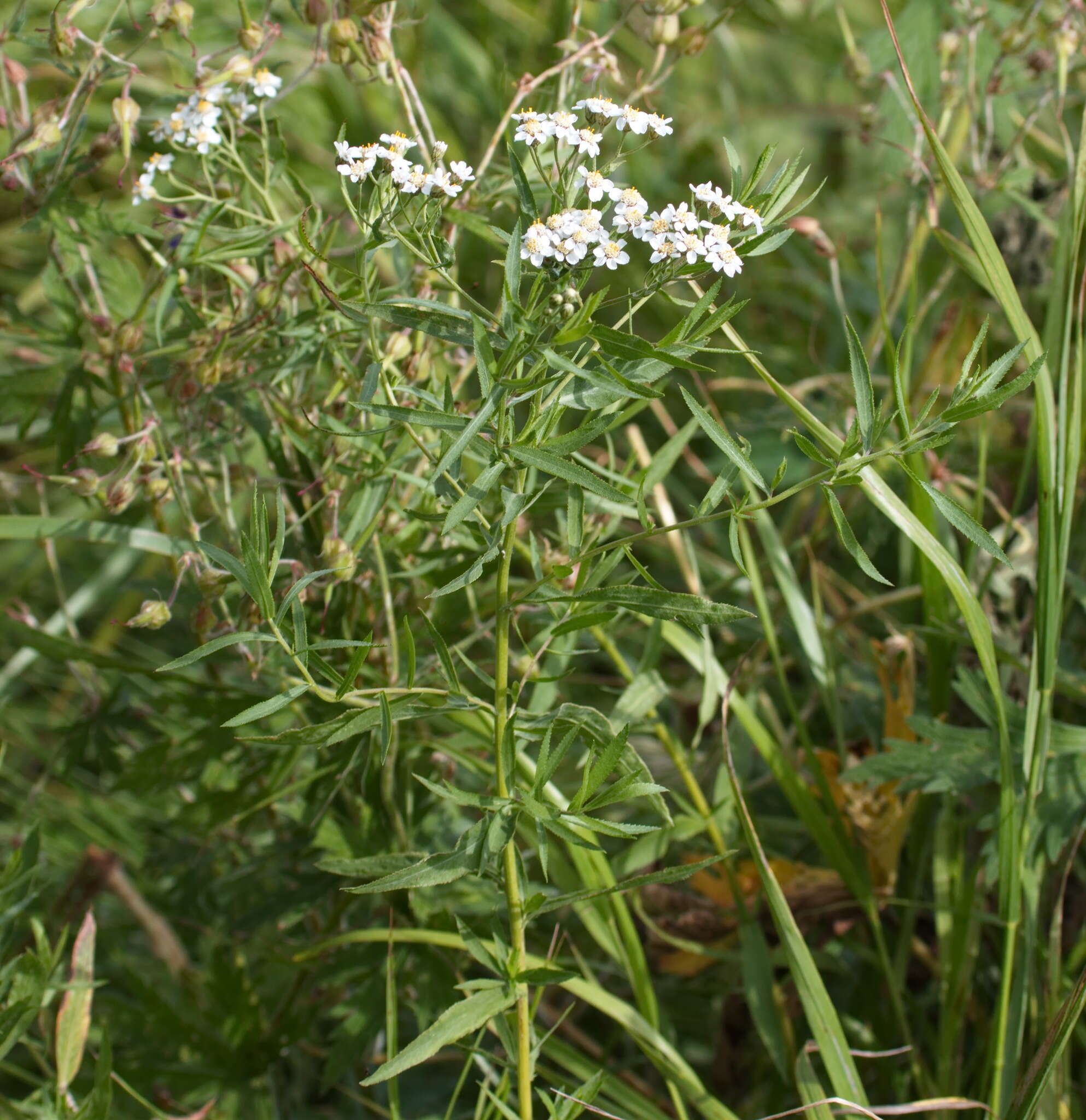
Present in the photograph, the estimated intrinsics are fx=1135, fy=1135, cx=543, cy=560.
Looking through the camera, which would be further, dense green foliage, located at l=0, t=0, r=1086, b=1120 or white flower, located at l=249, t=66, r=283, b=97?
white flower, located at l=249, t=66, r=283, b=97

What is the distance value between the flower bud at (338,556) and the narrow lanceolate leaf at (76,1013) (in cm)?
42

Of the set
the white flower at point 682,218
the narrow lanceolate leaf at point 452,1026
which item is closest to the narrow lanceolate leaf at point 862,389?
the white flower at point 682,218

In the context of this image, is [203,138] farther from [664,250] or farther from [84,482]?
[664,250]

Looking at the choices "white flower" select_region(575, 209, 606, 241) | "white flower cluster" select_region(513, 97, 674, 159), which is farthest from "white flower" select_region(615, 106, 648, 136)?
"white flower" select_region(575, 209, 606, 241)

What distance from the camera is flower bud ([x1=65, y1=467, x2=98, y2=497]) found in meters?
0.95

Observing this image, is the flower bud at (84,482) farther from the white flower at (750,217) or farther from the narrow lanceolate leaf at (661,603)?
the white flower at (750,217)

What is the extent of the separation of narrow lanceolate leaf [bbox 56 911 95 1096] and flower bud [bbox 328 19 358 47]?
0.81 m

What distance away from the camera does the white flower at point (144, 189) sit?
89 centimetres

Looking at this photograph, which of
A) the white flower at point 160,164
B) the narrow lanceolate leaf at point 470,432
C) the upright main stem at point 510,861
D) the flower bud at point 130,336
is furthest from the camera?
the flower bud at point 130,336

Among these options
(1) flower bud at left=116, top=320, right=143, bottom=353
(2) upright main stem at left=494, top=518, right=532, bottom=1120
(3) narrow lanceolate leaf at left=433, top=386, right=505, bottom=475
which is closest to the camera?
(3) narrow lanceolate leaf at left=433, top=386, right=505, bottom=475

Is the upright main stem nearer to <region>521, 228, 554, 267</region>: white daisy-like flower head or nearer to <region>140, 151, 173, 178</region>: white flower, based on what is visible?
<region>521, 228, 554, 267</region>: white daisy-like flower head

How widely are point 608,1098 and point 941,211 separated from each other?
1.57 m

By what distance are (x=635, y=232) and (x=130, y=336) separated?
57cm

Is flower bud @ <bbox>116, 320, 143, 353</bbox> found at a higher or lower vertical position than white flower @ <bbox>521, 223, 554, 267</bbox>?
lower
